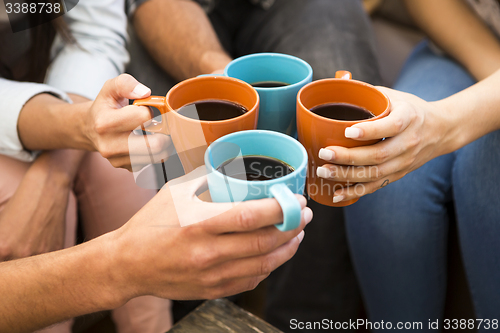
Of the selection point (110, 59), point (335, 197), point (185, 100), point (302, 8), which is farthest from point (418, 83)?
point (110, 59)

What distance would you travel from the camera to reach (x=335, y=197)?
631mm

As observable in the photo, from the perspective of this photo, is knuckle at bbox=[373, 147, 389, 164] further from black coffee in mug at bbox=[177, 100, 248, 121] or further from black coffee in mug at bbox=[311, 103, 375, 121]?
black coffee in mug at bbox=[177, 100, 248, 121]

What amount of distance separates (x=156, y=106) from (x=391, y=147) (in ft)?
1.19

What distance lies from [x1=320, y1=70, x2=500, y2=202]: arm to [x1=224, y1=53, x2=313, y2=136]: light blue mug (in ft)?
0.36

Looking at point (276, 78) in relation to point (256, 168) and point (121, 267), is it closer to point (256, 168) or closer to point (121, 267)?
point (256, 168)

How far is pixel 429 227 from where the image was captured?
92cm

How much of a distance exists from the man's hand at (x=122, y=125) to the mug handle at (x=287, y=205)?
242 millimetres

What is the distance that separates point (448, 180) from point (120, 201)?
765 millimetres

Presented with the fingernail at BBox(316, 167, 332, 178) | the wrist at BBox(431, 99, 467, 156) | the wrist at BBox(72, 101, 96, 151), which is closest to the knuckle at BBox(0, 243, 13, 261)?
the wrist at BBox(72, 101, 96, 151)

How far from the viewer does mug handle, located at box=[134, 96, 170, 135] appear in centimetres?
58

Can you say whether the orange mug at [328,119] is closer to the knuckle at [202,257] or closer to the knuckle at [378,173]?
the knuckle at [378,173]

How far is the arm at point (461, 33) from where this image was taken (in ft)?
3.06

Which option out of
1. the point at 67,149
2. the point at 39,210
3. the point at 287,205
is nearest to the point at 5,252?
the point at 39,210

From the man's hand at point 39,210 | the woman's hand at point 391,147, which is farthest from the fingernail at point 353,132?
the man's hand at point 39,210
